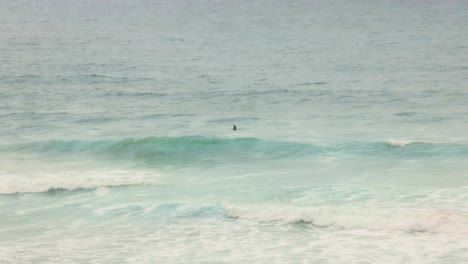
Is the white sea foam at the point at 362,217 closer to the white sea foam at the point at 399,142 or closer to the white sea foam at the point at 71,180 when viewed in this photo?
the white sea foam at the point at 71,180

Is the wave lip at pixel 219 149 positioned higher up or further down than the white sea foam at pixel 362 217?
higher up

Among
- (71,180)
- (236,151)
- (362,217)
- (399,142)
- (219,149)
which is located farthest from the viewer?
(219,149)

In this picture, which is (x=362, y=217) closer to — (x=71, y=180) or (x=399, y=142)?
(x=399, y=142)

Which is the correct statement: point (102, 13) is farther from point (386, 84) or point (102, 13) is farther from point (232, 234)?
point (232, 234)

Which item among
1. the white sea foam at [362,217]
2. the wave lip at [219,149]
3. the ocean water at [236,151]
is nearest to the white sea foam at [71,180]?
the ocean water at [236,151]

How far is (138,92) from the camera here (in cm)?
4709

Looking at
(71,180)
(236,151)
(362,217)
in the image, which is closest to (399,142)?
(236,151)

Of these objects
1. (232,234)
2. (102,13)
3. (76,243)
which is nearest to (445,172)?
(232,234)

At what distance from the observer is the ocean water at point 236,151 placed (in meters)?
23.7

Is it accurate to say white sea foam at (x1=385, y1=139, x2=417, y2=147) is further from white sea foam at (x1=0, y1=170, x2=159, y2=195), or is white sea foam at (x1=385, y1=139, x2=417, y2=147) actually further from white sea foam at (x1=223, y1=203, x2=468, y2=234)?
white sea foam at (x1=0, y1=170, x2=159, y2=195)

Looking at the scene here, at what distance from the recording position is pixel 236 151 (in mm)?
34500

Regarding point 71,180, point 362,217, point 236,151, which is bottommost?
point 362,217

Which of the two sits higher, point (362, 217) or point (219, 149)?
point (219, 149)

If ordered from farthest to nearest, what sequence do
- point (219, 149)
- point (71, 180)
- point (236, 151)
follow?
point (219, 149), point (236, 151), point (71, 180)
